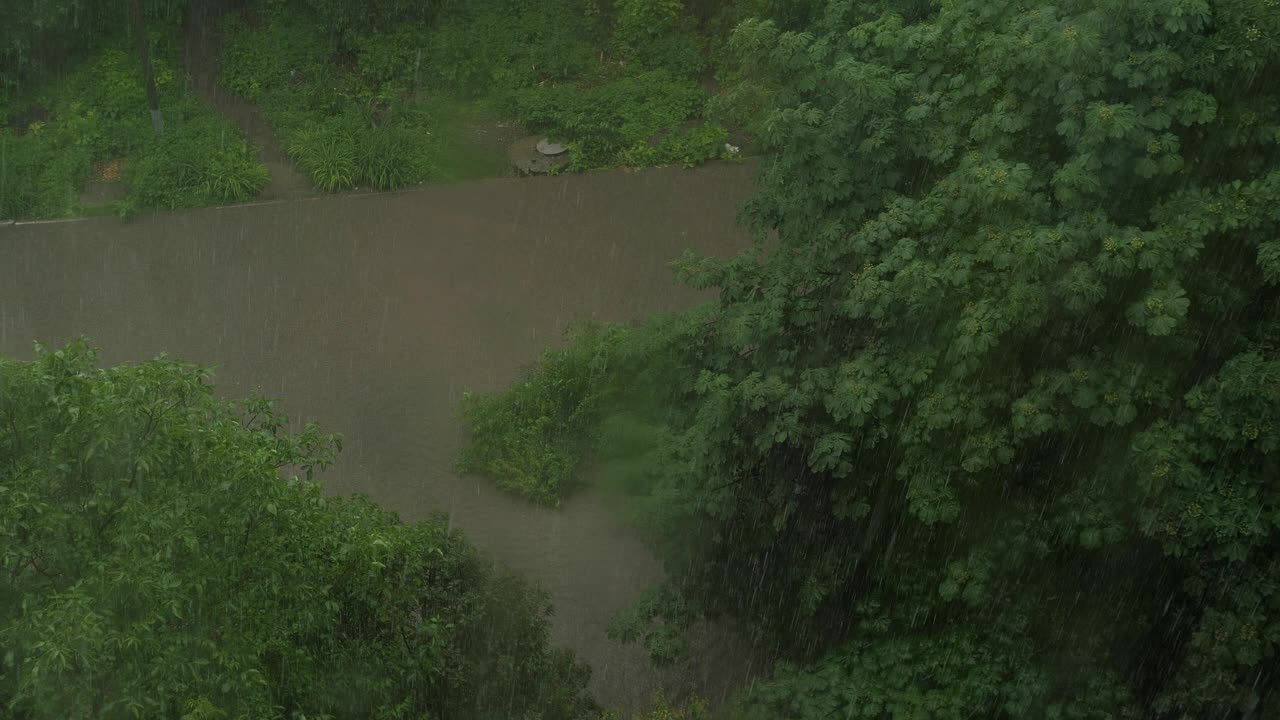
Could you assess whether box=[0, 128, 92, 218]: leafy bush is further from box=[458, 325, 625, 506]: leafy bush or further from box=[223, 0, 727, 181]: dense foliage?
box=[458, 325, 625, 506]: leafy bush

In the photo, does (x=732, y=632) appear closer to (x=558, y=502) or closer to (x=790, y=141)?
(x=558, y=502)

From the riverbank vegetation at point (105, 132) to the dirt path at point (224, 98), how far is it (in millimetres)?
206

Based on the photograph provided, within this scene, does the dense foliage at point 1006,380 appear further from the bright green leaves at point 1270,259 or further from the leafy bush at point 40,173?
the leafy bush at point 40,173

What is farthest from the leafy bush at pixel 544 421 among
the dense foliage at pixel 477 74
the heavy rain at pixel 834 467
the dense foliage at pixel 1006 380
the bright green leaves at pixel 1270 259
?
the bright green leaves at pixel 1270 259

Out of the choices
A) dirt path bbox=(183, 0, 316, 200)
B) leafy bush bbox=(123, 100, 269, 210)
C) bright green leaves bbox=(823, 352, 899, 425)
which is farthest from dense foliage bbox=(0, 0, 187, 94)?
bright green leaves bbox=(823, 352, 899, 425)

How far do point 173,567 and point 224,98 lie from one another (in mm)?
13865

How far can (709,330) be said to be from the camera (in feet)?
31.3

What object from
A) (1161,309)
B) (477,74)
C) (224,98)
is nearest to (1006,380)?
(1161,309)

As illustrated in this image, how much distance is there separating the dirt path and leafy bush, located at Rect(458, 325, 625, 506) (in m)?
5.82

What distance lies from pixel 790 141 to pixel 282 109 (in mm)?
11640

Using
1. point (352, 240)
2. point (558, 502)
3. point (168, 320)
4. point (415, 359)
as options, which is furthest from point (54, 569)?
point (352, 240)

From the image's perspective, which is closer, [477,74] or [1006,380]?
[1006,380]

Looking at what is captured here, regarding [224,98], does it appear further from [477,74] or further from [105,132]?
[477,74]

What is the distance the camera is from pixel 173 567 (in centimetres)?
591
